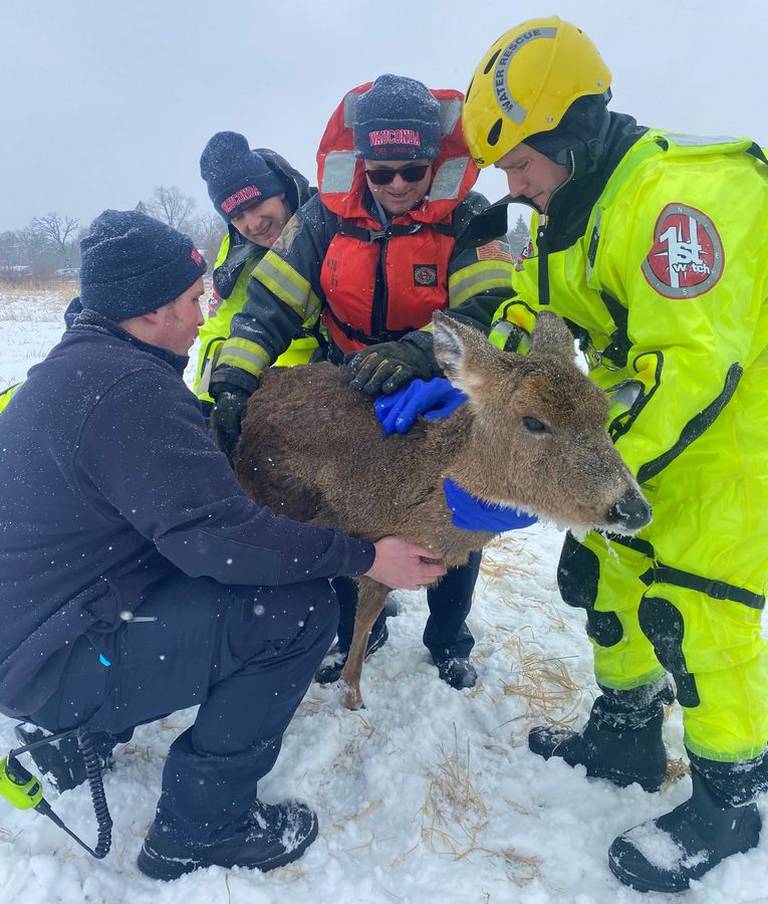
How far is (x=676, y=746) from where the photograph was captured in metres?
3.82

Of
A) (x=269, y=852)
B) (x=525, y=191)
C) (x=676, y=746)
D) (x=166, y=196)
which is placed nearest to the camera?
(x=269, y=852)

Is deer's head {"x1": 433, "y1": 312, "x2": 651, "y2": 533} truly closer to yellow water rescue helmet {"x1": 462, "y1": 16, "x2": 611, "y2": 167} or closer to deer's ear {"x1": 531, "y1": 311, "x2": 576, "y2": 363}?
deer's ear {"x1": 531, "y1": 311, "x2": 576, "y2": 363}

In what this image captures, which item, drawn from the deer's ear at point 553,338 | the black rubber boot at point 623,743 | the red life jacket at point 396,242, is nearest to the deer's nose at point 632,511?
the deer's ear at point 553,338

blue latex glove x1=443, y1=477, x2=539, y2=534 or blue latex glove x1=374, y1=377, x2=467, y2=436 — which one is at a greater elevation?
blue latex glove x1=374, y1=377, x2=467, y2=436

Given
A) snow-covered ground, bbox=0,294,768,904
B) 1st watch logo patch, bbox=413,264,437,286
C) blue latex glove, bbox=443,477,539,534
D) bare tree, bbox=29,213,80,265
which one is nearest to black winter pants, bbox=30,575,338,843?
snow-covered ground, bbox=0,294,768,904

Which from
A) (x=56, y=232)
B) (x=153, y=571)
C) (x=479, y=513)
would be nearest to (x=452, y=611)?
(x=479, y=513)

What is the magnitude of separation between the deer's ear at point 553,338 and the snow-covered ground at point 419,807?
2.22 m

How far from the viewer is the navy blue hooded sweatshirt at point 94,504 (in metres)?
2.75

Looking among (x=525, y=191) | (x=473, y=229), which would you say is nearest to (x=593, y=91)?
(x=525, y=191)

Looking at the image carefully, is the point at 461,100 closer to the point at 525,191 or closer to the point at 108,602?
the point at 525,191

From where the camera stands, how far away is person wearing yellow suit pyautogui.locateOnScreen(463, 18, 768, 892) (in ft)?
8.43

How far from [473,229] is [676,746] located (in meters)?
3.25

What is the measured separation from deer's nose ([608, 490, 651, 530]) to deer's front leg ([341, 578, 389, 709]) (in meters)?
Result: 1.62

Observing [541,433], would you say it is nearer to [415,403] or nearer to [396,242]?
[415,403]
